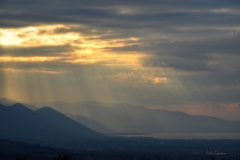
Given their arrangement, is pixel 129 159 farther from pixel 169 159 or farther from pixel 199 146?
pixel 199 146

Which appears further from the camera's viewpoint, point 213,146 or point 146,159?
point 213,146

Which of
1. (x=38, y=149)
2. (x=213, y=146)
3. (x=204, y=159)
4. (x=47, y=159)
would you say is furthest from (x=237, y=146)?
(x=47, y=159)

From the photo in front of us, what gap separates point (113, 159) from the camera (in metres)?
126

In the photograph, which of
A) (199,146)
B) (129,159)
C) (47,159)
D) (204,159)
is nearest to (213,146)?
(199,146)

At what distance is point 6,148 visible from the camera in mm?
136875

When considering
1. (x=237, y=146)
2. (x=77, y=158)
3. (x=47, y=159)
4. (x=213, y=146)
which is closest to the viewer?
(x=47, y=159)

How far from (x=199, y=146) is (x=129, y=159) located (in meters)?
78.0

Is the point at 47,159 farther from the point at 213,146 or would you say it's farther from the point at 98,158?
the point at 213,146

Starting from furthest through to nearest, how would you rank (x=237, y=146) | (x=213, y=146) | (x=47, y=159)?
(x=213, y=146)
(x=237, y=146)
(x=47, y=159)

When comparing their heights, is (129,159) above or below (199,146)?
below

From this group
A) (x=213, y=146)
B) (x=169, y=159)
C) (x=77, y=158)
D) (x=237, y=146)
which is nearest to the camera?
(x=77, y=158)

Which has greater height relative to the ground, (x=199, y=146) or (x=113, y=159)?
(x=199, y=146)

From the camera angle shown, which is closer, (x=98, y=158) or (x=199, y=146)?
(x=98, y=158)

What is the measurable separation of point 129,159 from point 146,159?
5972 mm
